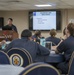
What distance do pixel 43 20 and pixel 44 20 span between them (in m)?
0.05

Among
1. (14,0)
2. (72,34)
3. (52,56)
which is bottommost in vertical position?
(52,56)

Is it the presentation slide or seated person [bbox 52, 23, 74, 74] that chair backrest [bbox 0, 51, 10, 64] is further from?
the presentation slide

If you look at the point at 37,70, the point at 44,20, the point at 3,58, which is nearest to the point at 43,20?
the point at 44,20

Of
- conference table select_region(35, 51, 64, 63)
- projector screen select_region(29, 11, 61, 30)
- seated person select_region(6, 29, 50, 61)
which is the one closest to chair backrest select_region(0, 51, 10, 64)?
seated person select_region(6, 29, 50, 61)

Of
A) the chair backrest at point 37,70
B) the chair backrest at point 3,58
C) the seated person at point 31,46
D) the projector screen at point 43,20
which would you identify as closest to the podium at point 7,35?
the seated person at point 31,46

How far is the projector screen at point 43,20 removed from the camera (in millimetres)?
11758

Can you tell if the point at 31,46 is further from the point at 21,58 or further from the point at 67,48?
the point at 67,48

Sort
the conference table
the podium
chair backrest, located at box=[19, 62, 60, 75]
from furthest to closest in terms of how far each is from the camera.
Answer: the podium < the conference table < chair backrest, located at box=[19, 62, 60, 75]

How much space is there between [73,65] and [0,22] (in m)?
9.95

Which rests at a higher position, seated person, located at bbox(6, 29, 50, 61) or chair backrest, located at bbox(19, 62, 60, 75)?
chair backrest, located at bbox(19, 62, 60, 75)

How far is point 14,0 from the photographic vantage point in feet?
26.8

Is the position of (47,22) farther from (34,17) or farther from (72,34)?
(72,34)

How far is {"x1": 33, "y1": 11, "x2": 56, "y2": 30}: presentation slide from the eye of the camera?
11766 millimetres

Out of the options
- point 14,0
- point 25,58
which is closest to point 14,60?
point 25,58
